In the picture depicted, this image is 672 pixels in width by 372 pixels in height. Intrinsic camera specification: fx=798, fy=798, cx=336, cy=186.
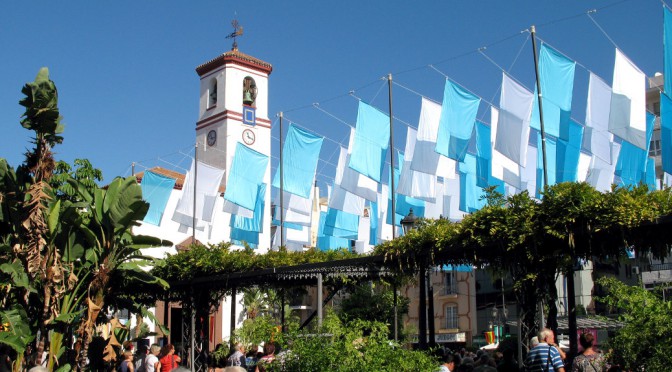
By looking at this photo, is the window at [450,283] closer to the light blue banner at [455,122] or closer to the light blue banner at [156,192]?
the light blue banner at [156,192]

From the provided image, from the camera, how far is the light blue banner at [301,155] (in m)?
28.9

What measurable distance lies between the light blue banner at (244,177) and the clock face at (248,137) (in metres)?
25.3

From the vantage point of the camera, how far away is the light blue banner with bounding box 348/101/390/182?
25.9 metres

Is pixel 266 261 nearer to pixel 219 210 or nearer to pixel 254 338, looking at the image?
pixel 254 338

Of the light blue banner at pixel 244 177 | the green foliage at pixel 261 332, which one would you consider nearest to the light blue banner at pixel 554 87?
the green foliage at pixel 261 332

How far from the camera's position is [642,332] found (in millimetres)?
8828

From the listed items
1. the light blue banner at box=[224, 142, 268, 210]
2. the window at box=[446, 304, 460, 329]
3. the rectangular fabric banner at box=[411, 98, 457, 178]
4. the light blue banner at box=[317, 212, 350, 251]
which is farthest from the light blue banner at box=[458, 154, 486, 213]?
the window at box=[446, 304, 460, 329]

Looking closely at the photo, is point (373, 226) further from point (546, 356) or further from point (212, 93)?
point (546, 356)

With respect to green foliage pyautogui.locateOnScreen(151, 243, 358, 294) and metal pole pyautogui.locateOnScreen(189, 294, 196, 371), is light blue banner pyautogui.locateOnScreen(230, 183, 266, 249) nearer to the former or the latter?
metal pole pyautogui.locateOnScreen(189, 294, 196, 371)

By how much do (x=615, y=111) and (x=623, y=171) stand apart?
6805mm

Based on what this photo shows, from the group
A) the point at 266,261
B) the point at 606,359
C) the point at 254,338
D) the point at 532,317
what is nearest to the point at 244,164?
the point at 266,261

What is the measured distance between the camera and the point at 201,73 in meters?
59.9

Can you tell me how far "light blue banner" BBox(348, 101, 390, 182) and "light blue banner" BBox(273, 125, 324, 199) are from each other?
10.7ft

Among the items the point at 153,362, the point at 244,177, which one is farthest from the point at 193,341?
the point at 244,177
